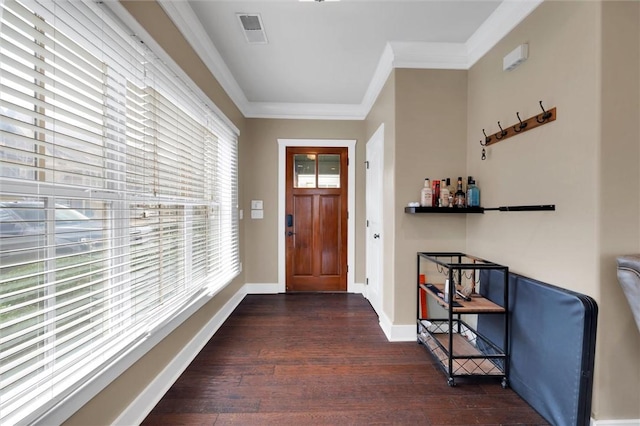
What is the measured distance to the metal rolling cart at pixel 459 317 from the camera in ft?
6.06

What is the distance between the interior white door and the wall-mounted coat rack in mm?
990

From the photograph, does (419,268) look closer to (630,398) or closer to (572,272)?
(572,272)

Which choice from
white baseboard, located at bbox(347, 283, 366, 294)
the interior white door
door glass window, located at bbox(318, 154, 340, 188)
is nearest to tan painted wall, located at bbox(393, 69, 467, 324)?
the interior white door

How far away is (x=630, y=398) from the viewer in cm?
140

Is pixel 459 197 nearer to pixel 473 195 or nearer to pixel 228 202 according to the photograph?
pixel 473 195

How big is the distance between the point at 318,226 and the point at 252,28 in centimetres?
247

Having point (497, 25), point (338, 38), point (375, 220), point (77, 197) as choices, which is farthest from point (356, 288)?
point (77, 197)

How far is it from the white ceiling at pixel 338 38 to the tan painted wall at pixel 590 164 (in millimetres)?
477

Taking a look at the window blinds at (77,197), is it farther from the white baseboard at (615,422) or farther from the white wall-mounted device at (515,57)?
the white baseboard at (615,422)

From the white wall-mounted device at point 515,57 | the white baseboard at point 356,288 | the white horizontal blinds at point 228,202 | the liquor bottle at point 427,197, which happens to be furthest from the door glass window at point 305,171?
the white wall-mounted device at point 515,57

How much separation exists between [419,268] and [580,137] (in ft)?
4.72

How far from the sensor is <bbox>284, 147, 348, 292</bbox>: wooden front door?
12.7 ft

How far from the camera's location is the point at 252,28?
217 centimetres

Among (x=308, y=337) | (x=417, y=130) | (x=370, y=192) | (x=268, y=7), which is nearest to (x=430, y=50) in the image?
(x=417, y=130)
